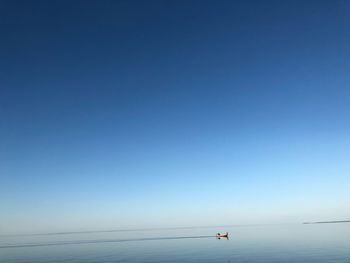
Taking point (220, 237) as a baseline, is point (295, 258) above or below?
below

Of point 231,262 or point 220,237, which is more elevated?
Answer: point 220,237

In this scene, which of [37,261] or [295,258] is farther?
[37,261]

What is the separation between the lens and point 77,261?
9375 cm

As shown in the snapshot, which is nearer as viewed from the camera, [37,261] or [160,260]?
[160,260]

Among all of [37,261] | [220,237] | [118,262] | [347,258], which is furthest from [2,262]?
[220,237]

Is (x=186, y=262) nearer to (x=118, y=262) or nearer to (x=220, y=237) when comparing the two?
(x=118, y=262)

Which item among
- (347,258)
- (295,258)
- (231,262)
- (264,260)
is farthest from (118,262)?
(347,258)

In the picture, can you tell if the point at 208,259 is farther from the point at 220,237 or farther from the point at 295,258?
the point at 220,237

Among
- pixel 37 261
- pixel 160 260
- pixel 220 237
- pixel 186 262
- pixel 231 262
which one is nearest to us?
pixel 231 262

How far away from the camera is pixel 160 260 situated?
302ft

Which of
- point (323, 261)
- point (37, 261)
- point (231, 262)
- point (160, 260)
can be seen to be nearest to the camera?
point (323, 261)

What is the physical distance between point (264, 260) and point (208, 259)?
13.4 meters

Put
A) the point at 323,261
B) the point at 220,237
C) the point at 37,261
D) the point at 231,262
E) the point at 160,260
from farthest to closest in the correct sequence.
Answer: the point at 220,237 → the point at 37,261 → the point at 160,260 → the point at 231,262 → the point at 323,261

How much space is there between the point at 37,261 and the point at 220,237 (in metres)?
101
